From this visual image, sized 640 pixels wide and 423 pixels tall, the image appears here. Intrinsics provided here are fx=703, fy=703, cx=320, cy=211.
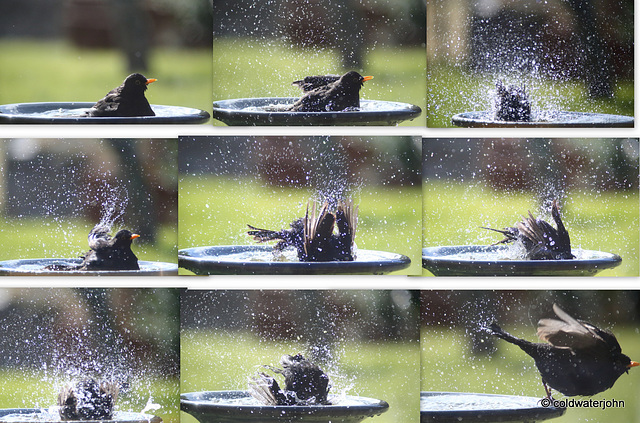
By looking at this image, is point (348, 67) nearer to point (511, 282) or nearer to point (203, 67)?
point (203, 67)

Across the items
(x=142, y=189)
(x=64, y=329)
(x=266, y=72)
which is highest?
(x=266, y=72)

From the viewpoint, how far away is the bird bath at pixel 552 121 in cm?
180

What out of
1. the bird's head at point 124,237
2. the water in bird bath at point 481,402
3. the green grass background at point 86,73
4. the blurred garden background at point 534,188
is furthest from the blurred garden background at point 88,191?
the water in bird bath at point 481,402

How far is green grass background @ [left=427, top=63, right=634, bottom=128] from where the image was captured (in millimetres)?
1794

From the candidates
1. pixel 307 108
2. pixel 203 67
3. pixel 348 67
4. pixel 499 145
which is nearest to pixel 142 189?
pixel 203 67

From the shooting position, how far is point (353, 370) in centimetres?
181

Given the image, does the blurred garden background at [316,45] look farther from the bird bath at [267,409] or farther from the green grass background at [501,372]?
the bird bath at [267,409]

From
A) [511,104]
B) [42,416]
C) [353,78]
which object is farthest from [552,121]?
[42,416]

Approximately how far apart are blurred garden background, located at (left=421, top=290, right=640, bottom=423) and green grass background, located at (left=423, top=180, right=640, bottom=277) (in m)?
0.13

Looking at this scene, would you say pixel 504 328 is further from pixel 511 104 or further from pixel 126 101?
pixel 126 101

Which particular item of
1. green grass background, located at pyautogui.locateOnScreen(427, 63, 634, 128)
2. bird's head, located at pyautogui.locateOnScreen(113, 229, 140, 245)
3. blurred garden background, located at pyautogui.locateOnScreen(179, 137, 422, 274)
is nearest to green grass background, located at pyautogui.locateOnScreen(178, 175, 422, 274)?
blurred garden background, located at pyautogui.locateOnScreen(179, 137, 422, 274)

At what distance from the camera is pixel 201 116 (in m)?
1.80

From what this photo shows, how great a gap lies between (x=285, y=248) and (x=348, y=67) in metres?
0.49

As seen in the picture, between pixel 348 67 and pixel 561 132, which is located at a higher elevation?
pixel 348 67
